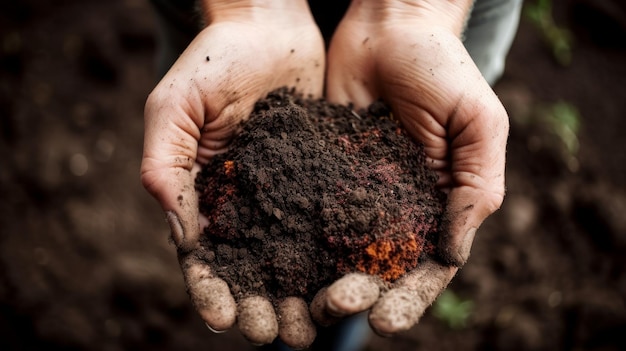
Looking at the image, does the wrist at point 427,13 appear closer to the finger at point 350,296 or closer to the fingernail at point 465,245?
the fingernail at point 465,245

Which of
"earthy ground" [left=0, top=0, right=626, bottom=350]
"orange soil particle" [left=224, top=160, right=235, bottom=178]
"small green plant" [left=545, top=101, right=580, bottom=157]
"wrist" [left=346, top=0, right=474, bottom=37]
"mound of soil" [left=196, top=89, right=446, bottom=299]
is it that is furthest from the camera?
"small green plant" [left=545, top=101, right=580, bottom=157]

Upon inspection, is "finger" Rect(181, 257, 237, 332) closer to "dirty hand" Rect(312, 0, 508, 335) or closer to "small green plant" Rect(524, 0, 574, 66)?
"dirty hand" Rect(312, 0, 508, 335)

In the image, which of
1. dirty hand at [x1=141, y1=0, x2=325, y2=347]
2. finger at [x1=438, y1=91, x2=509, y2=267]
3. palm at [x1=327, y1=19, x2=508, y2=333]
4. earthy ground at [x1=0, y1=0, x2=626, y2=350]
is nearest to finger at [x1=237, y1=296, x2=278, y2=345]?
dirty hand at [x1=141, y1=0, x2=325, y2=347]

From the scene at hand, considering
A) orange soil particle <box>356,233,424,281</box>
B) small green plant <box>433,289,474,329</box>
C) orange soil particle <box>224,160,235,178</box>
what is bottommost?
small green plant <box>433,289,474,329</box>

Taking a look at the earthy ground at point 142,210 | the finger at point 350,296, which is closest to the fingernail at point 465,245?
the finger at point 350,296

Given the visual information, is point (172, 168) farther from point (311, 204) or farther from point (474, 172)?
point (474, 172)

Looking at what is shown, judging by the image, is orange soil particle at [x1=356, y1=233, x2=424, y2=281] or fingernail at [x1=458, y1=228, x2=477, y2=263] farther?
fingernail at [x1=458, y1=228, x2=477, y2=263]
